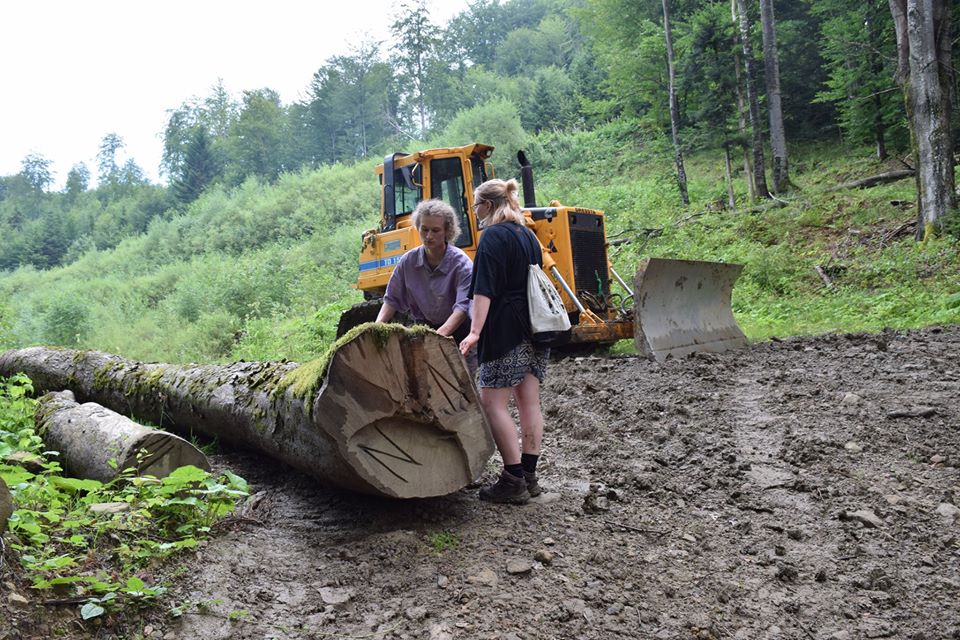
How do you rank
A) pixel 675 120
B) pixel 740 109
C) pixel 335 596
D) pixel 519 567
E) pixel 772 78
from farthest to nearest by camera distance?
pixel 675 120 → pixel 740 109 → pixel 772 78 → pixel 519 567 → pixel 335 596

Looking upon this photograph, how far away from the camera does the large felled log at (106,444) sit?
13.8 ft

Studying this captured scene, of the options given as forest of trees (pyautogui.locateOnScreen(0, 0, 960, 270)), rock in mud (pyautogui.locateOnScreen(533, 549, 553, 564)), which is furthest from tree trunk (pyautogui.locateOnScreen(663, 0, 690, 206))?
rock in mud (pyautogui.locateOnScreen(533, 549, 553, 564))

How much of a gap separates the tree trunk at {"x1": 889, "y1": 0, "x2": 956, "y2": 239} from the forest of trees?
3cm

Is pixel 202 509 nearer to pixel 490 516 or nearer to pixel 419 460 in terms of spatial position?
pixel 419 460

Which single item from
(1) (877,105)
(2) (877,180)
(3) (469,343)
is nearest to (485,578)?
(3) (469,343)

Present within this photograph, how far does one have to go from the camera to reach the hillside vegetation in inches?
467

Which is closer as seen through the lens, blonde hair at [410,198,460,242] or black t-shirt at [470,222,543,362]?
black t-shirt at [470,222,543,362]

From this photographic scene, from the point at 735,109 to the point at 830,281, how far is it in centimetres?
986

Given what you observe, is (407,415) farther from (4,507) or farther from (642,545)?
(4,507)

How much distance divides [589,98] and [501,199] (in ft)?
119

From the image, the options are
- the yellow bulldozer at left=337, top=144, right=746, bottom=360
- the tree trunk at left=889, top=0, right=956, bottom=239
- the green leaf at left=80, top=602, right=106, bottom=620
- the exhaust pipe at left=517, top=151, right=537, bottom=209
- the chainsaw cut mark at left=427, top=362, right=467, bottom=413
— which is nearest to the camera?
the green leaf at left=80, top=602, right=106, bottom=620

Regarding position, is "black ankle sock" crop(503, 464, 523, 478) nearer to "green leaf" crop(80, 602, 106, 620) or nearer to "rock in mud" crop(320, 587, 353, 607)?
"rock in mud" crop(320, 587, 353, 607)

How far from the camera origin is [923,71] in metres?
12.2

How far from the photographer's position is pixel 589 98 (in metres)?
38.2
